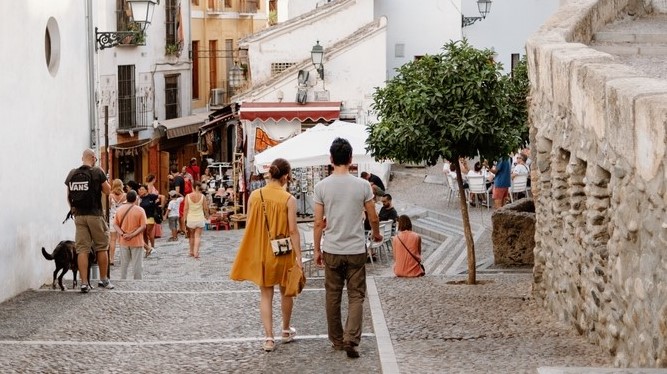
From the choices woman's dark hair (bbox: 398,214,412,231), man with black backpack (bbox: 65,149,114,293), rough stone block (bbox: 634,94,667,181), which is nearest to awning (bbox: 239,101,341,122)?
woman's dark hair (bbox: 398,214,412,231)

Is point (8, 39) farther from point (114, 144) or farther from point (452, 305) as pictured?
point (114, 144)

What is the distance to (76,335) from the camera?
12.5 meters

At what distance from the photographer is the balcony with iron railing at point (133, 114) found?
42875mm

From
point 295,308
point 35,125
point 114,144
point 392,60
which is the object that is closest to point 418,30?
point 392,60

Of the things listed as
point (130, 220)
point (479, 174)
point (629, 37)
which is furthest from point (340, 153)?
point (479, 174)

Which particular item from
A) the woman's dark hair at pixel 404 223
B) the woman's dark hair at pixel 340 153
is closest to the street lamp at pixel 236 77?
the woman's dark hair at pixel 404 223

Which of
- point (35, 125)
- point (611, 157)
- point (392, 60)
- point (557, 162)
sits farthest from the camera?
point (392, 60)

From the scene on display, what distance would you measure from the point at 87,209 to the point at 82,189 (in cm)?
25

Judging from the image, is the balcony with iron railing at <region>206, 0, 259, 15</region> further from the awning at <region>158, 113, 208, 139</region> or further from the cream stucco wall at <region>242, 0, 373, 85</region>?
the cream stucco wall at <region>242, 0, 373, 85</region>

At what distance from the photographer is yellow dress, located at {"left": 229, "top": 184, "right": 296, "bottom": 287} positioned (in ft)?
36.6

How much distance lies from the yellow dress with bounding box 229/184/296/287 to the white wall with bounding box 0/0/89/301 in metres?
5.26

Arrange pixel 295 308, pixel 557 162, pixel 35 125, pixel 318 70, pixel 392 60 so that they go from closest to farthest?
pixel 557 162 → pixel 295 308 → pixel 35 125 → pixel 318 70 → pixel 392 60

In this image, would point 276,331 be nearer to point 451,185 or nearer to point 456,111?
point 456,111

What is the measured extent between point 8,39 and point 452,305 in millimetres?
6039
